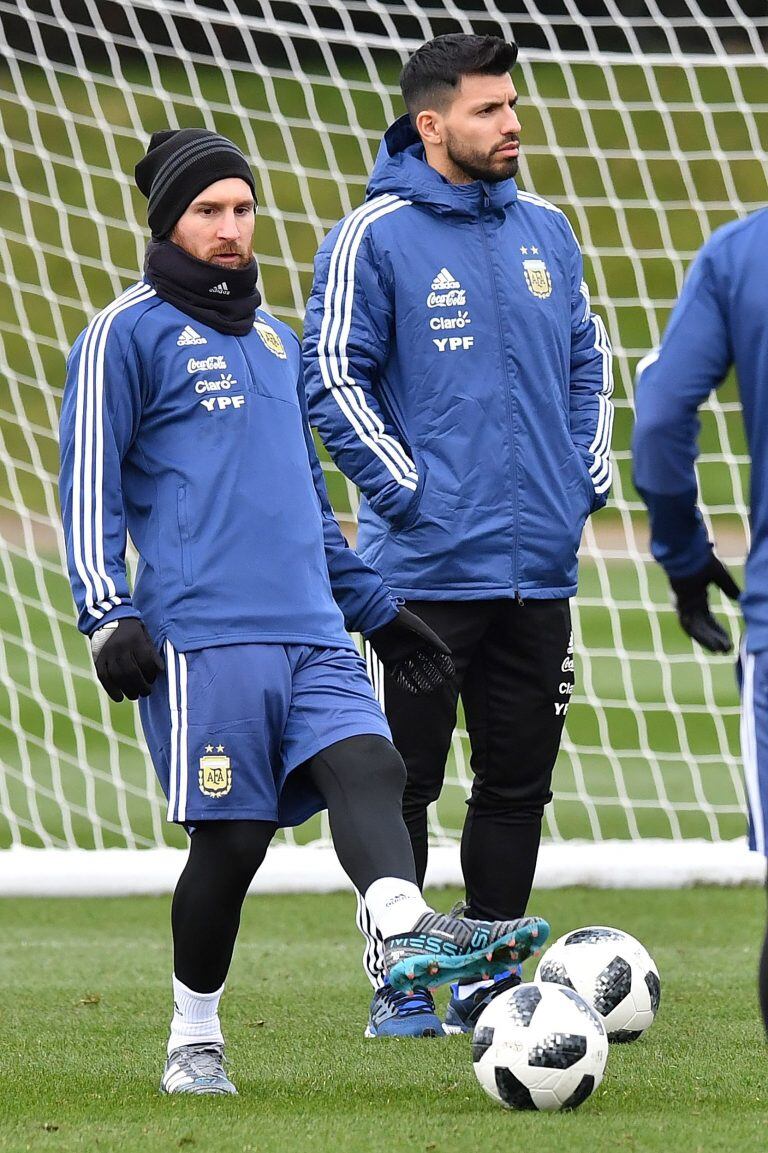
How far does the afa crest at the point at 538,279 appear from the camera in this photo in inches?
182

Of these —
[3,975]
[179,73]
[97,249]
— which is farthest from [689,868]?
[97,249]

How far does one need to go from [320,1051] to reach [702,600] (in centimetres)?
171

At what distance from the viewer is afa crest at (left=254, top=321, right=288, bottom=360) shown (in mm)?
3928

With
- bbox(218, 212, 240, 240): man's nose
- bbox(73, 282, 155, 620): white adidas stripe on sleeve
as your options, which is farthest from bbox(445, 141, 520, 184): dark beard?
bbox(73, 282, 155, 620): white adidas stripe on sleeve

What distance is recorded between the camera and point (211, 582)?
3.69m

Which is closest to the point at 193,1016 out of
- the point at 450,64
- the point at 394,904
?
the point at 394,904

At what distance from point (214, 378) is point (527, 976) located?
2254 millimetres

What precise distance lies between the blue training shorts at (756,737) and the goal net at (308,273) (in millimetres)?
3811

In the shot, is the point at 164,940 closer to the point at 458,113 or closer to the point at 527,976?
the point at 527,976

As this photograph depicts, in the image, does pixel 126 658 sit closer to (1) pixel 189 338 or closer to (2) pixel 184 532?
(2) pixel 184 532

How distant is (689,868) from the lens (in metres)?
6.63

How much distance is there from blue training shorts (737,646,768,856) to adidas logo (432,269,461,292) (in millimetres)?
1916

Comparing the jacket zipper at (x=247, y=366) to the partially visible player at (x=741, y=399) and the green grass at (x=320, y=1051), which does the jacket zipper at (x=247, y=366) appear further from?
the green grass at (x=320, y=1051)

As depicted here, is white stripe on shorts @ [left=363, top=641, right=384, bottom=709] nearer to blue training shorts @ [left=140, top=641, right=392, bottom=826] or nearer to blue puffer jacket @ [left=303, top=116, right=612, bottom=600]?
blue puffer jacket @ [left=303, top=116, right=612, bottom=600]
